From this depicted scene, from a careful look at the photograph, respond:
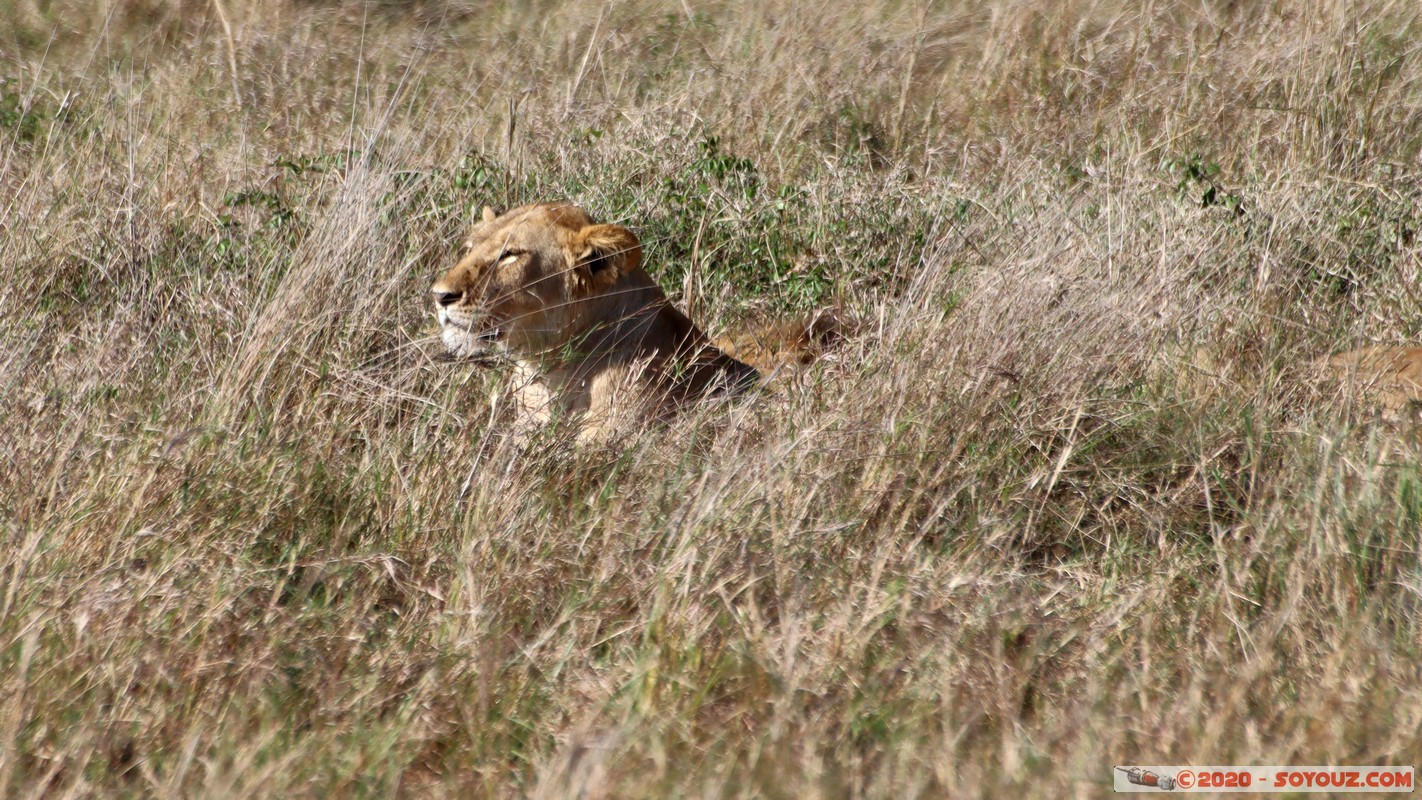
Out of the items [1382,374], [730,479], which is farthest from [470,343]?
[1382,374]

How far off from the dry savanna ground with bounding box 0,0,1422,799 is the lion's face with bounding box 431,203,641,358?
17 centimetres

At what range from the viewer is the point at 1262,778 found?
2576 millimetres

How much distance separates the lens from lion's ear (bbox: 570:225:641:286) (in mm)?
4473

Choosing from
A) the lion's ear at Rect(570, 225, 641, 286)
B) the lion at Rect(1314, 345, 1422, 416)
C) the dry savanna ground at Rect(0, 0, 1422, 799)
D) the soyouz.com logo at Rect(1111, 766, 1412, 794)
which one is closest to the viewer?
the soyouz.com logo at Rect(1111, 766, 1412, 794)

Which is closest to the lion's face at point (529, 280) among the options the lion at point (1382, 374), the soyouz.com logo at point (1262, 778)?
the lion at point (1382, 374)

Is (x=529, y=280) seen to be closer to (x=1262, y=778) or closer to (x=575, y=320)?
(x=575, y=320)

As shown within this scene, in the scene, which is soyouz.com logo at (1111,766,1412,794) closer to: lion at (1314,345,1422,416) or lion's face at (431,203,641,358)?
lion at (1314,345,1422,416)

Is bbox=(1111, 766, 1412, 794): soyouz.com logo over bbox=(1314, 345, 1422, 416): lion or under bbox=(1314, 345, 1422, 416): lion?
over

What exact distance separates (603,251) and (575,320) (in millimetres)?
228

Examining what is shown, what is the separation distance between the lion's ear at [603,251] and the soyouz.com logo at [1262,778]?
2363 millimetres

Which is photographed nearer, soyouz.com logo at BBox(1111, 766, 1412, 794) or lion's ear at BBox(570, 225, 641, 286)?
soyouz.com logo at BBox(1111, 766, 1412, 794)

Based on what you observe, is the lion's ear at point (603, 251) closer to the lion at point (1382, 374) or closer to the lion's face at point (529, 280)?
the lion's face at point (529, 280)

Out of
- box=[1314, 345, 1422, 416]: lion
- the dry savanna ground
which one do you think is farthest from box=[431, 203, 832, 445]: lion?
box=[1314, 345, 1422, 416]: lion

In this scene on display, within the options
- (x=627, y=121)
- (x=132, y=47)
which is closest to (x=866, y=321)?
(x=627, y=121)
